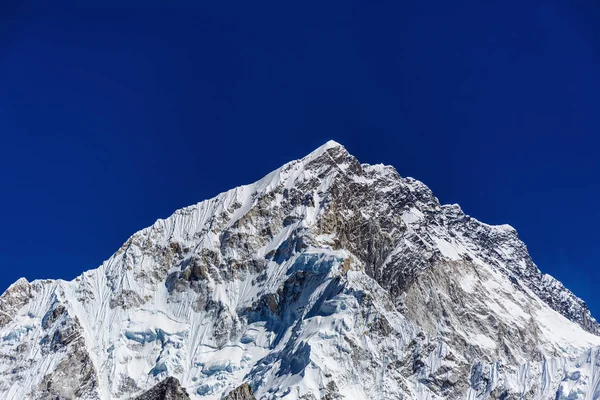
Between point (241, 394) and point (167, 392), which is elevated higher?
point (241, 394)

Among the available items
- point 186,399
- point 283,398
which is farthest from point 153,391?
point 283,398

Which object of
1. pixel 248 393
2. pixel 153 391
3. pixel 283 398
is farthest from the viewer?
pixel 283 398

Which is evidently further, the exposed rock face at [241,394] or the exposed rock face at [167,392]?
the exposed rock face at [241,394]

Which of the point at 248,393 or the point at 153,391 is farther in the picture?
the point at 248,393

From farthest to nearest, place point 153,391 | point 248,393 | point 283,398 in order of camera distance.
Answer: point 283,398, point 248,393, point 153,391

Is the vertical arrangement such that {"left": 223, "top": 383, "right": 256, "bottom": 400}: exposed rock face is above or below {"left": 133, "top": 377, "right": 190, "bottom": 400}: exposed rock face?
above

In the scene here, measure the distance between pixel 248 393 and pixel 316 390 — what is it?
13923 cm

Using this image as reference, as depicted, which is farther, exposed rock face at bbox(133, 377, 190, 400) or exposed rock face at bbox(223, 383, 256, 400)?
exposed rock face at bbox(223, 383, 256, 400)

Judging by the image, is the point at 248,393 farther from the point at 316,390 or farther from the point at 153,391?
the point at 316,390

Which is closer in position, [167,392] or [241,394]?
[167,392]

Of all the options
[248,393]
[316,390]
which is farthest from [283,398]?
[248,393]

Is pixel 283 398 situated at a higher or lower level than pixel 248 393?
higher

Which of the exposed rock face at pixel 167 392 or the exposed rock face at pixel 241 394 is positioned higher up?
the exposed rock face at pixel 241 394

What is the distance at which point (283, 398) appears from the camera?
192250 mm
